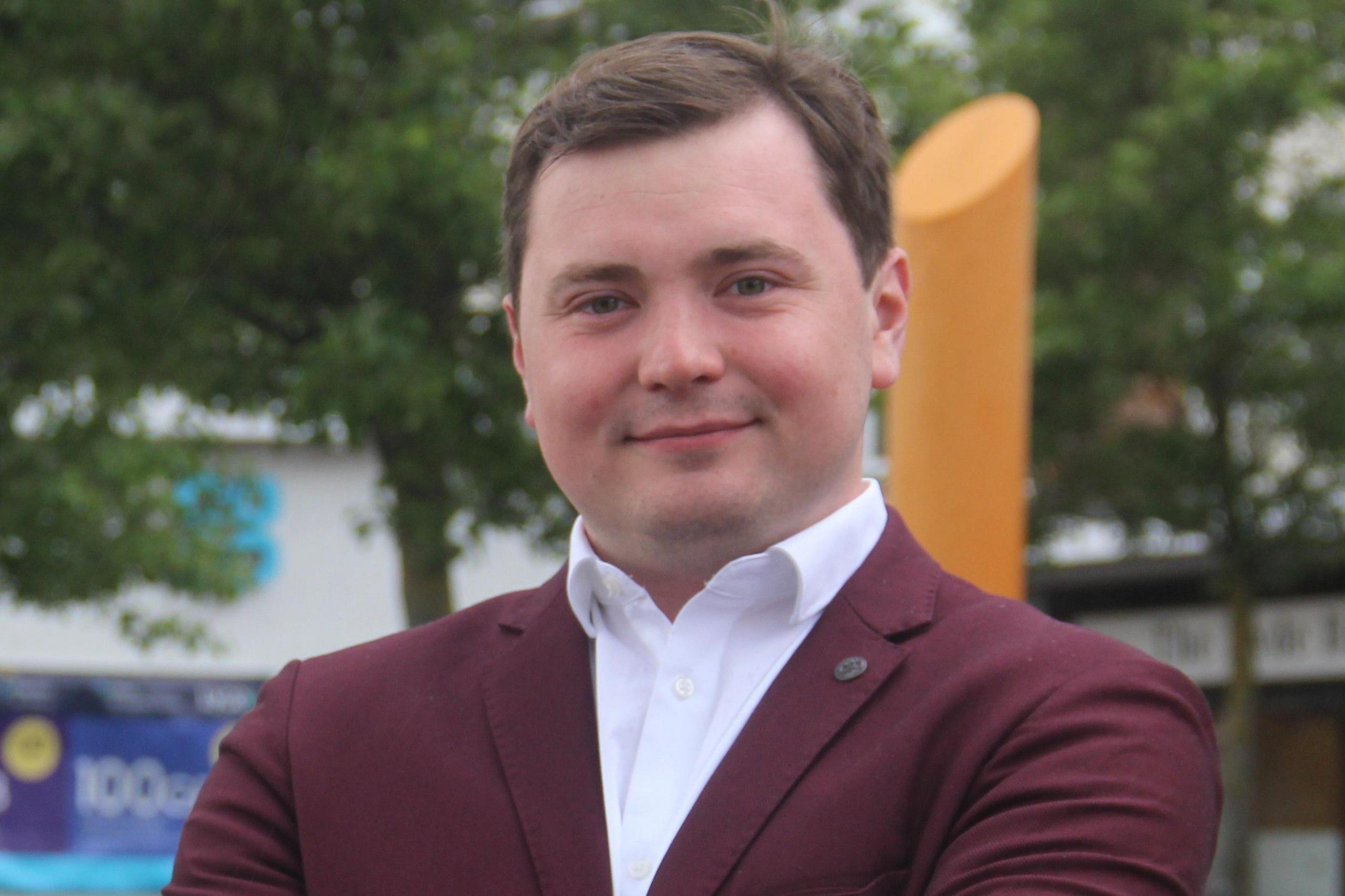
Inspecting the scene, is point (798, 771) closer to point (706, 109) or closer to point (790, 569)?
point (790, 569)

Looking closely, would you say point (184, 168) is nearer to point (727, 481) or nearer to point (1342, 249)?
point (727, 481)

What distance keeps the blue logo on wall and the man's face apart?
27.0 ft

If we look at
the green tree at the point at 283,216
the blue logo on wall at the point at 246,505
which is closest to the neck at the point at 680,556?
the green tree at the point at 283,216

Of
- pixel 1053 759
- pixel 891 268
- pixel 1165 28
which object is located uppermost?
pixel 1165 28

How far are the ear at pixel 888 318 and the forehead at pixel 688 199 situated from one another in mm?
136

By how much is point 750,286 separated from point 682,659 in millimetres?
387

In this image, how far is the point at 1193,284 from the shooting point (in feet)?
35.5

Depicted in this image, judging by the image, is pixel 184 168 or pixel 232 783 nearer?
pixel 232 783

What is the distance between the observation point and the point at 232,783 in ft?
6.14

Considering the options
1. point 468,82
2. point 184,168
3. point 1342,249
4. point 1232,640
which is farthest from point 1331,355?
point 184,168

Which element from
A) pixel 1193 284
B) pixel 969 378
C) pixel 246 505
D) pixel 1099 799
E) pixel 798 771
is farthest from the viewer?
pixel 246 505

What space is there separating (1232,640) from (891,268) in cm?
1046

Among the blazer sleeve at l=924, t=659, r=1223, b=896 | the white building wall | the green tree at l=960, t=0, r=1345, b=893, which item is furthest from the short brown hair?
the white building wall

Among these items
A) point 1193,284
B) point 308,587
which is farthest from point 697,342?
point 308,587
